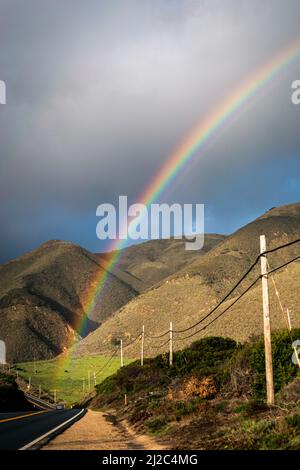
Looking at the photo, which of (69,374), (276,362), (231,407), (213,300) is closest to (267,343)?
(231,407)

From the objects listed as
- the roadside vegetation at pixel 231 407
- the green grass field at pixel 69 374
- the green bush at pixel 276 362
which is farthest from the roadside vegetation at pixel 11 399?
the green grass field at pixel 69 374

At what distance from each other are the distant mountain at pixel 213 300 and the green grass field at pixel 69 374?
615cm

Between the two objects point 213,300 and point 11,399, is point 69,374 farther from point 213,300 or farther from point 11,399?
point 11,399

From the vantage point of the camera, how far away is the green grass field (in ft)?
320

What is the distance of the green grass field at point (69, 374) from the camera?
3835 inches

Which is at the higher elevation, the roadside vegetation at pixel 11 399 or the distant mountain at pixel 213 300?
the distant mountain at pixel 213 300

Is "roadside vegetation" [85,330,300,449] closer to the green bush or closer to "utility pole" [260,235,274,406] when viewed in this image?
the green bush

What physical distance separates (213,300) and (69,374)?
4079 centimetres

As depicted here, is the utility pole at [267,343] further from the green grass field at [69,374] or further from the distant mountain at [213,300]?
the green grass field at [69,374]

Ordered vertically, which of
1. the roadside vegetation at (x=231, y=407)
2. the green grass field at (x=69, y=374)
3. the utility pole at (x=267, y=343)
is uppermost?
the utility pole at (x=267, y=343)

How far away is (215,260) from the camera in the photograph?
13988 cm

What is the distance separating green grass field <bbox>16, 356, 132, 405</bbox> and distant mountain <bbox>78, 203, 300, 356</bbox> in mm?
6152
